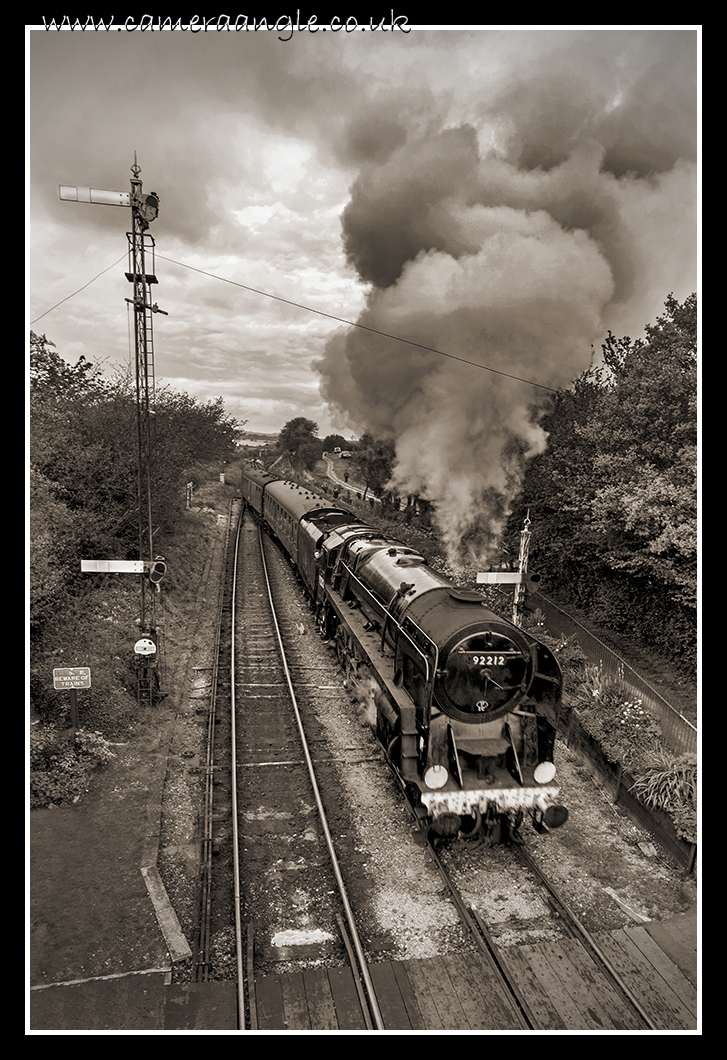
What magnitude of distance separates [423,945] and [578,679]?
21.8 ft

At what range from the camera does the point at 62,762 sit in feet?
27.7

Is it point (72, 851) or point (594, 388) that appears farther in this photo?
point (594, 388)

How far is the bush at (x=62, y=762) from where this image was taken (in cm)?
798

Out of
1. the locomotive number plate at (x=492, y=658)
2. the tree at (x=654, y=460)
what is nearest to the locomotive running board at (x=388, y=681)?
the locomotive number plate at (x=492, y=658)

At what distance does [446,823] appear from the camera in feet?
22.1

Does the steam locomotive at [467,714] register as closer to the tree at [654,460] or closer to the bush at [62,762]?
the tree at [654,460]

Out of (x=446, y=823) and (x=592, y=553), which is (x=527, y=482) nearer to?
(x=592, y=553)

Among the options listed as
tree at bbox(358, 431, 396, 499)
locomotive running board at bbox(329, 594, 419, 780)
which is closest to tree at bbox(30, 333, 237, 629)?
locomotive running board at bbox(329, 594, 419, 780)

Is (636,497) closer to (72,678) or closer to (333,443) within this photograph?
(72,678)

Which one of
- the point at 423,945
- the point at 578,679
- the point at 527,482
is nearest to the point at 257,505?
the point at 527,482

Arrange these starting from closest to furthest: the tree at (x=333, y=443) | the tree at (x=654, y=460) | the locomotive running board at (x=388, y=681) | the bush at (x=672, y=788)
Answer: the locomotive running board at (x=388, y=681)
the bush at (x=672, y=788)
the tree at (x=654, y=460)
the tree at (x=333, y=443)

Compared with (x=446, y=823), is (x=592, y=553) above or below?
above

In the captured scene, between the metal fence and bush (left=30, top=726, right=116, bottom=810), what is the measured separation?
8.93 m

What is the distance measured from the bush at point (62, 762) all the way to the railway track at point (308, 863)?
1.78 meters
